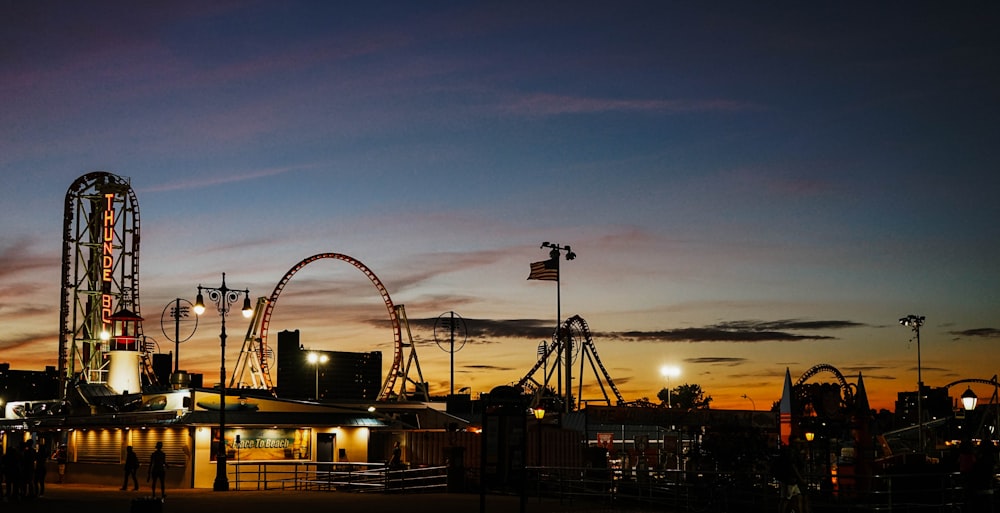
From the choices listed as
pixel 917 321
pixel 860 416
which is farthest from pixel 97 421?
pixel 917 321

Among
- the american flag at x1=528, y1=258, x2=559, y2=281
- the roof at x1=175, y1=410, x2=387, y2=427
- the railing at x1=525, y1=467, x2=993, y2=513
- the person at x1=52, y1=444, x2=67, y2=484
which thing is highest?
the american flag at x1=528, y1=258, x2=559, y2=281

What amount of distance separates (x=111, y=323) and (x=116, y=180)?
9.51 m

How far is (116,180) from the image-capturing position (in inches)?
2862

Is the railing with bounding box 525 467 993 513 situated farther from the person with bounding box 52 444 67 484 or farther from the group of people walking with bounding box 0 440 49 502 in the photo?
the person with bounding box 52 444 67 484

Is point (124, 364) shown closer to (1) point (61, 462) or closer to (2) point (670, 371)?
(1) point (61, 462)

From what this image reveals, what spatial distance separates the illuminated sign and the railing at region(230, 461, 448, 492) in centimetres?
3085

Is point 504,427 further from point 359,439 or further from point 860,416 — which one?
point 359,439

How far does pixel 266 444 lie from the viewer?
44.8 m

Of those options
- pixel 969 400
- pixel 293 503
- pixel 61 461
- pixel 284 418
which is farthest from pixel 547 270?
pixel 969 400

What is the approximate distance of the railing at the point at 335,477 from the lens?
37.8 meters

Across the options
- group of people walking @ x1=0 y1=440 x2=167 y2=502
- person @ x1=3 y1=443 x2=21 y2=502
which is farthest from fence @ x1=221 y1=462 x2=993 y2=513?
person @ x1=3 y1=443 x2=21 y2=502

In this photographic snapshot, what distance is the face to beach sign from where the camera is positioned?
1736 inches

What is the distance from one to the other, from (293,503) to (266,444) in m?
13.0

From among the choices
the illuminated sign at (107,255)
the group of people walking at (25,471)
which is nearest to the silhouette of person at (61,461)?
the group of people walking at (25,471)
